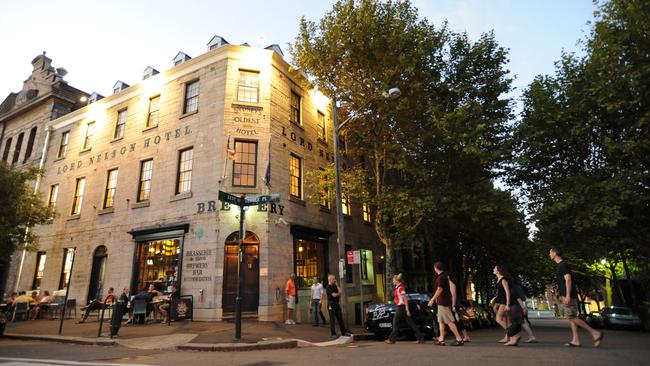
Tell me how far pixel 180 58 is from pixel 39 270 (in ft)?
47.1

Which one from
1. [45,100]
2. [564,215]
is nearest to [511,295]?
[564,215]

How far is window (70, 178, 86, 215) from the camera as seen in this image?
20.9 m

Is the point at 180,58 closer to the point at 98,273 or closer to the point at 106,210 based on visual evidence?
the point at 106,210

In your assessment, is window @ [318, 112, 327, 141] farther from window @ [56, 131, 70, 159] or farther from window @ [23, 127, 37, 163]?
window @ [23, 127, 37, 163]

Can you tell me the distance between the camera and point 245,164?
53.9ft

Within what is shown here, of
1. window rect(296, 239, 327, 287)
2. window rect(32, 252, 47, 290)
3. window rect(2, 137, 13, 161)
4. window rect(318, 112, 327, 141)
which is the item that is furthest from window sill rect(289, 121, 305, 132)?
window rect(2, 137, 13, 161)

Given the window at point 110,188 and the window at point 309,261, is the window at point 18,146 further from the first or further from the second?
the window at point 309,261

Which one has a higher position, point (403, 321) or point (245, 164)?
point (245, 164)

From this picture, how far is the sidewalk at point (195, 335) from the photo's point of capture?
9.33m

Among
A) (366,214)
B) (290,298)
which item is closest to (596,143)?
(366,214)

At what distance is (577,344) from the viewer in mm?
7977

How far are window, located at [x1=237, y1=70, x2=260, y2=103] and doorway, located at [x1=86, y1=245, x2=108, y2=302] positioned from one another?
33.0ft

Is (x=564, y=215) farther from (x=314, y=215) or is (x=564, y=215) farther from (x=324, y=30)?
(x=324, y=30)

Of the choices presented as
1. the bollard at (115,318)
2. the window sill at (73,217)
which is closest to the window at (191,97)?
the window sill at (73,217)
